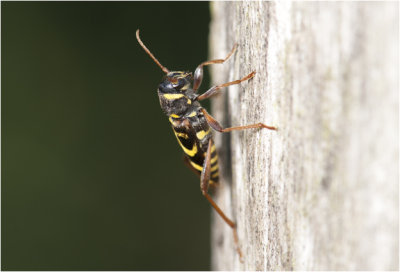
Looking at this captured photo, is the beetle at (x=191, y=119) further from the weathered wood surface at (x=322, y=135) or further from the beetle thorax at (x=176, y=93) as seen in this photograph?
the weathered wood surface at (x=322, y=135)

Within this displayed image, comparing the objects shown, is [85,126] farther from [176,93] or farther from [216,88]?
[216,88]

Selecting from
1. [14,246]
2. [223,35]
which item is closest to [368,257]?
[223,35]

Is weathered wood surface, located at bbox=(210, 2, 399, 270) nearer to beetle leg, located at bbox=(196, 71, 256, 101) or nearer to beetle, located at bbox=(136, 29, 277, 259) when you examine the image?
beetle leg, located at bbox=(196, 71, 256, 101)

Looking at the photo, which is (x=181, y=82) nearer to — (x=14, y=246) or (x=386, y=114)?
(x=386, y=114)

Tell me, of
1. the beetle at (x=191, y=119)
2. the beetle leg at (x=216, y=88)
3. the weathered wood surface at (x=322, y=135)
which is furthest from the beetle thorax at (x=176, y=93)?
the weathered wood surface at (x=322, y=135)

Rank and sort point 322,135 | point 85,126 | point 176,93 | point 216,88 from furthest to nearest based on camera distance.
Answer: point 85,126, point 176,93, point 216,88, point 322,135

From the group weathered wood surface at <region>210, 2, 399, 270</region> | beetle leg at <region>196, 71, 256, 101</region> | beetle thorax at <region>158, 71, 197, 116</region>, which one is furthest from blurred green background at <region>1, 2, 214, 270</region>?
weathered wood surface at <region>210, 2, 399, 270</region>

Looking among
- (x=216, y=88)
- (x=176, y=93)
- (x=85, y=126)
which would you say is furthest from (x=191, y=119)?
(x=85, y=126)
